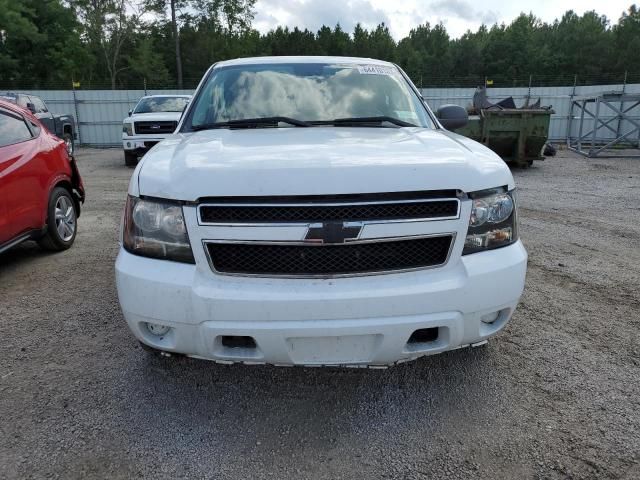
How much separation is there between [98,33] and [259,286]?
44.7 m

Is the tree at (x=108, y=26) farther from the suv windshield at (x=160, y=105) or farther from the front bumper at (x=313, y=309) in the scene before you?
the front bumper at (x=313, y=309)

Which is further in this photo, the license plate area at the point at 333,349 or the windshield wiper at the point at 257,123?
the windshield wiper at the point at 257,123

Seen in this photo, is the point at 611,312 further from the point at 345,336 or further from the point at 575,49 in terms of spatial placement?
the point at 575,49

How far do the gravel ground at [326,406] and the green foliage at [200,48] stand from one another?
1994 centimetres

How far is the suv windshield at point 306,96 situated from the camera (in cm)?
330

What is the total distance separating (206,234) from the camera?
6.68ft

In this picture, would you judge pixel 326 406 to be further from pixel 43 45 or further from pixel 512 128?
pixel 43 45

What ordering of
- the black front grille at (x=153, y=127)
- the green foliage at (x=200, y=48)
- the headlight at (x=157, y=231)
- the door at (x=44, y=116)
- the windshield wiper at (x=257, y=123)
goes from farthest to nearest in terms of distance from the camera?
the green foliage at (x=200, y=48) → the door at (x=44, y=116) → the black front grille at (x=153, y=127) → the windshield wiper at (x=257, y=123) → the headlight at (x=157, y=231)

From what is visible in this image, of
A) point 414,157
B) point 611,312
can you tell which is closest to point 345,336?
point 414,157

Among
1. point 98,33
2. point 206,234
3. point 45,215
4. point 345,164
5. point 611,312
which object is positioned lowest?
point 611,312

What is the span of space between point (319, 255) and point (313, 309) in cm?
24

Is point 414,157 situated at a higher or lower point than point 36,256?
higher

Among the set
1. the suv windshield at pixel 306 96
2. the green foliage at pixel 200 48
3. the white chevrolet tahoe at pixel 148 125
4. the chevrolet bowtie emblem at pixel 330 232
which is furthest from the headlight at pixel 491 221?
the green foliage at pixel 200 48

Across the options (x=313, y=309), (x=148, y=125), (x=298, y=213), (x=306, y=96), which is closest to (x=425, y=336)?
(x=313, y=309)
